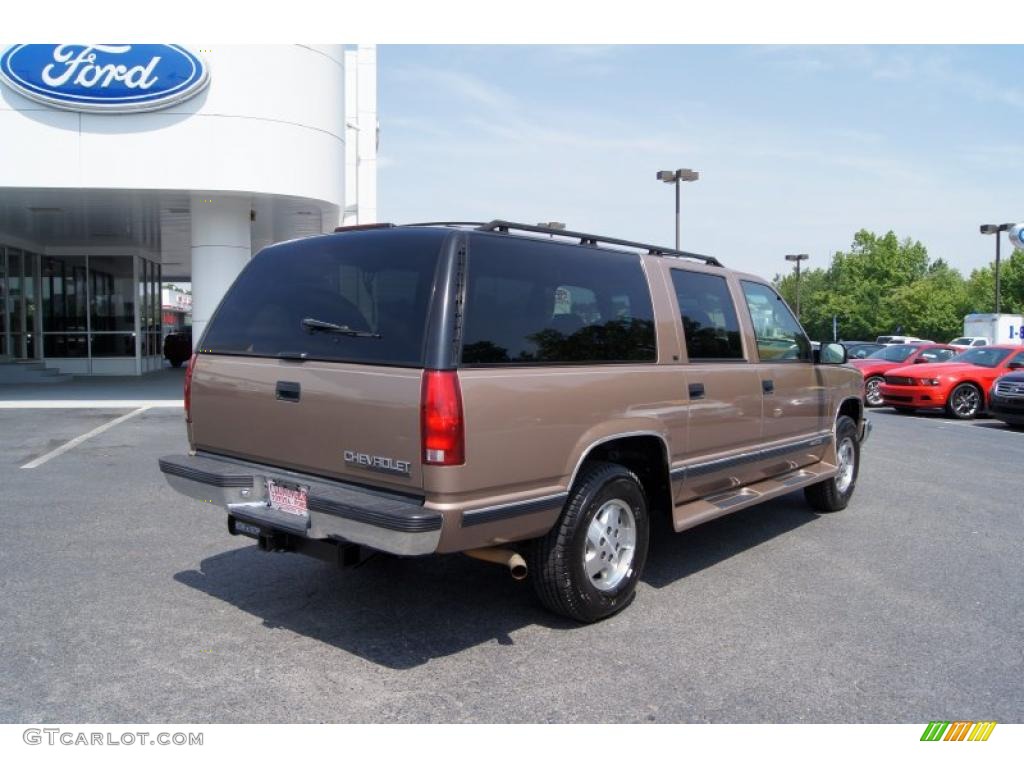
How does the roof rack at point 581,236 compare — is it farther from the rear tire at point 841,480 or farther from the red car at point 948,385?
the red car at point 948,385

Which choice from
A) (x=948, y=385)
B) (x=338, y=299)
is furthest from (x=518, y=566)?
(x=948, y=385)

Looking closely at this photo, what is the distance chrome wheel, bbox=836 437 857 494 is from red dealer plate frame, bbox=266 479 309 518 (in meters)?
4.89

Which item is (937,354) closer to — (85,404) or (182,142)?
(182,142)

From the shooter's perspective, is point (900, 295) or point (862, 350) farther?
point (900, 295)

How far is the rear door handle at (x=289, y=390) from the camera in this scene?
13.5 ft

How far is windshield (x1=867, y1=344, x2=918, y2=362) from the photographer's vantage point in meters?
19.3

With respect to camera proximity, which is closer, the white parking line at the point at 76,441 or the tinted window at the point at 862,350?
the white parking line at the point at 76,441

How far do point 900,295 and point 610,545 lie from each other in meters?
72.2

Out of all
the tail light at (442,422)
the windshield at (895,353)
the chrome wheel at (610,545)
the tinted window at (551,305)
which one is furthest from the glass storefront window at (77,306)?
the tail light at (442,422)

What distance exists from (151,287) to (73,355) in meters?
3.74

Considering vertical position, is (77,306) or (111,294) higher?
(111,294)

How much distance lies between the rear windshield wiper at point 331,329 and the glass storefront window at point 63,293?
67.4ft

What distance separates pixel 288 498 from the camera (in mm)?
4133
